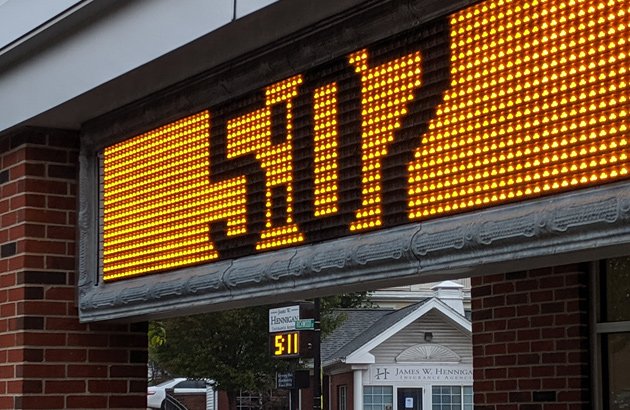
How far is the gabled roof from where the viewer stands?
31219mm

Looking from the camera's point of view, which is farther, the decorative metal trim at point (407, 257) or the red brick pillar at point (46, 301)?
the red brick pillar at point (46, 301)

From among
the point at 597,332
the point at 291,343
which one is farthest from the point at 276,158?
the point at 291,343

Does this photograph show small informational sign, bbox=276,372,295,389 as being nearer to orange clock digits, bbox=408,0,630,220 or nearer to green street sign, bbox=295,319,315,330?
green street sign, bbox=295,319,315,330

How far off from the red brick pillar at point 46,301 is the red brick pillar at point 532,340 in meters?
2.57

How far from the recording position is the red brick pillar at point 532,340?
20.8 feet

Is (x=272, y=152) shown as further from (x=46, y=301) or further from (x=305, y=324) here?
(x=305, y=324)

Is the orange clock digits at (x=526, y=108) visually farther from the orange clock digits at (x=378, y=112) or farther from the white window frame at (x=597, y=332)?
the white window frame at (x=597, y=332)

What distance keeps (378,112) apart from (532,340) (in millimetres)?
3592

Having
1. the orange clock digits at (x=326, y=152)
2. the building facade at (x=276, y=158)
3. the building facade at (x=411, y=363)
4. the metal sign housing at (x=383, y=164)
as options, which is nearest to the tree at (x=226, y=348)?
the building facade at (x=411, y=363)

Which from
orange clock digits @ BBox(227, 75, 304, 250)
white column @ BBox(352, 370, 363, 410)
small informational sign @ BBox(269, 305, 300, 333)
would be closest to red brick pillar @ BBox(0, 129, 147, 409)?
orange clock digits @ BBox(227, 75, 304, 250)

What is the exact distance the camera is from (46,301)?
4785mm

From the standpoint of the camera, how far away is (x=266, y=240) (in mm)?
3781

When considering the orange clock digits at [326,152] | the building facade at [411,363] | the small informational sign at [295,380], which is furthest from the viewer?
the building facade at [411,363]

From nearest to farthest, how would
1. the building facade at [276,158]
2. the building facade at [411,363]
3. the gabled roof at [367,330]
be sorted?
the building facade at [276,158]
the gabled roof at [367,330]
the building facade at [411,363]
